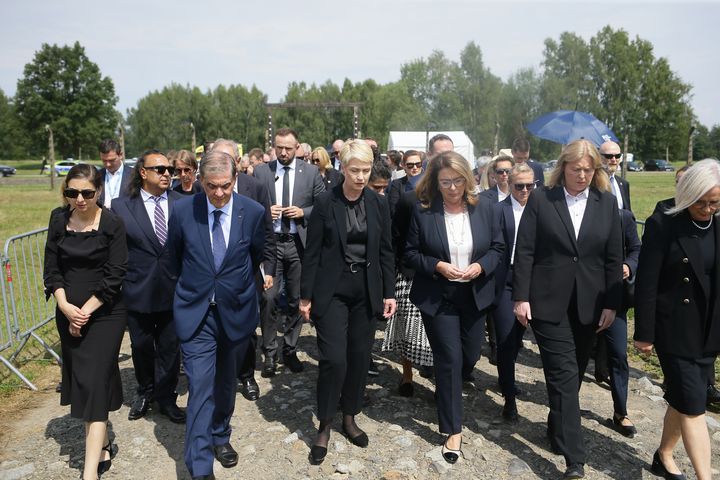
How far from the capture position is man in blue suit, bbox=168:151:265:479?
3693 mm

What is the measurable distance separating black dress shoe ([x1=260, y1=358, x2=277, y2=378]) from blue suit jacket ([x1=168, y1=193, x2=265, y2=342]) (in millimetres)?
1948

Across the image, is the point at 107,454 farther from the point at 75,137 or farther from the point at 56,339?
the point at 75,137

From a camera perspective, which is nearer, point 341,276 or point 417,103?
point 341,276

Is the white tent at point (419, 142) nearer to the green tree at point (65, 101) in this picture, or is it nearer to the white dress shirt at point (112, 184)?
the white dress shirt at point (112, 184)

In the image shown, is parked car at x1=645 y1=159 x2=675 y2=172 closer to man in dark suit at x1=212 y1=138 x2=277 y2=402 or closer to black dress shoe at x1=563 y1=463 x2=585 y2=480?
man in dark suit at x1=212 y1=138 x2=277 y2=402

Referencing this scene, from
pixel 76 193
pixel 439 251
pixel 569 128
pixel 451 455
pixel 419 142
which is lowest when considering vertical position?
pixel 451 455

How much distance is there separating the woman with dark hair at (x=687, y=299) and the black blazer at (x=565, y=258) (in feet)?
1.34

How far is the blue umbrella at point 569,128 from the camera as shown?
884 cm

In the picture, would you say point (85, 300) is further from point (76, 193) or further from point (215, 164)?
point (215, 164)

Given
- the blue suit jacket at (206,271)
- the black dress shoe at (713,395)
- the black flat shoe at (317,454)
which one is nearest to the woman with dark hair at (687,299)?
the black dress shoe at (713,395)

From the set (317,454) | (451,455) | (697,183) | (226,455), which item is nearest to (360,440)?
(317,454)

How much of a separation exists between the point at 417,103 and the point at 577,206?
64.2m

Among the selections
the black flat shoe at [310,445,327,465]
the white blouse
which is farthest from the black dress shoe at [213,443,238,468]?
the white blouse

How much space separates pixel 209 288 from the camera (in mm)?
3764
